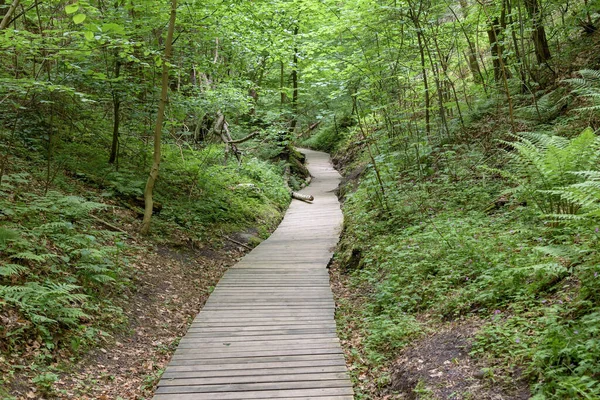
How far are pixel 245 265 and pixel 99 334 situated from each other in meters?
4.10

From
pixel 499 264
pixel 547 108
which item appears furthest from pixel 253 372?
pixel 547 108

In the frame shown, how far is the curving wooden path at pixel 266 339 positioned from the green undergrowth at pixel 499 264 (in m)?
0.53

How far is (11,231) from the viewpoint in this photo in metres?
5.28

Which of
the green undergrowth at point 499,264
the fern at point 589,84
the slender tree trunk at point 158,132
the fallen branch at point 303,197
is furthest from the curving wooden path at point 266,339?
the fallen branch at point 303,197

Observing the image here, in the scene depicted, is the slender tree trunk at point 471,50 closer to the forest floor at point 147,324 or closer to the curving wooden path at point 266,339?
the curving wooden path at point 266,339

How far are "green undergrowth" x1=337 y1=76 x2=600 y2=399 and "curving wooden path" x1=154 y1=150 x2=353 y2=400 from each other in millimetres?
533

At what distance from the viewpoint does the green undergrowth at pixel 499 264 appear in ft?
11.2

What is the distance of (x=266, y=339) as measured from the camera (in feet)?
19.1

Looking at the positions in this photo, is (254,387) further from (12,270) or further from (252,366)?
(12,270)

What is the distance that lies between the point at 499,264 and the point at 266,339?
3.10 metres

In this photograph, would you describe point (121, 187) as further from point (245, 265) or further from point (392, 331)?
point (392, 331)

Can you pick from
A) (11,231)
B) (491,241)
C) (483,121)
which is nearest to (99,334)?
(11,231)

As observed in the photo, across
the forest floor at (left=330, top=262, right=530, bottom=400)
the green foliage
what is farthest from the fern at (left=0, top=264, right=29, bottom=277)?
the forest floor at (left=330, top=262, right=530, bottom=400)

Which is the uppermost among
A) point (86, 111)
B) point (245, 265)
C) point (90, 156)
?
point (86, 111)
